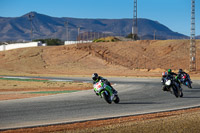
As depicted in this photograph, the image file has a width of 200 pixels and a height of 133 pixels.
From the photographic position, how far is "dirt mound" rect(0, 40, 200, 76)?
62.3m

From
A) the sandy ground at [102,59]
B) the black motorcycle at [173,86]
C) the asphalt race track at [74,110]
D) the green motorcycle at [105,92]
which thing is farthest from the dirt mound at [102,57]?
the green motorcycle at [105,92]

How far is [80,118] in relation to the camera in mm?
12094

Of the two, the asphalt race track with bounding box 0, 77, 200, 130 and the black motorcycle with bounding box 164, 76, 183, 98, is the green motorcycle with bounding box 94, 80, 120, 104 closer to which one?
the asphalt race track with bounding box 0, 77, 200, 130

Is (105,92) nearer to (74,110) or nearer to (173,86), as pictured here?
(74,110)

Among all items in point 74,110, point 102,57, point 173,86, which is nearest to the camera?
point 74,110

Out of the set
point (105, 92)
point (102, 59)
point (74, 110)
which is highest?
point (102, 59)

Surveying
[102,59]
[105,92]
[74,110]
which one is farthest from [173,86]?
[102,59]

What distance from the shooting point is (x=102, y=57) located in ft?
230

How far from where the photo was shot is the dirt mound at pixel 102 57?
62344 millimetres

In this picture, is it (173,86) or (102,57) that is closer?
(173,86)

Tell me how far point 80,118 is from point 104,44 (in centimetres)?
6781

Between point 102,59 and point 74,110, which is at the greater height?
point 102,59

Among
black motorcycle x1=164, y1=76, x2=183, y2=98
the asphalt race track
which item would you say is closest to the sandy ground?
black motorcycle x1=164, y1=76, x2=183, y2=98

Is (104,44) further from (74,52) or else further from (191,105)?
(191,105)
